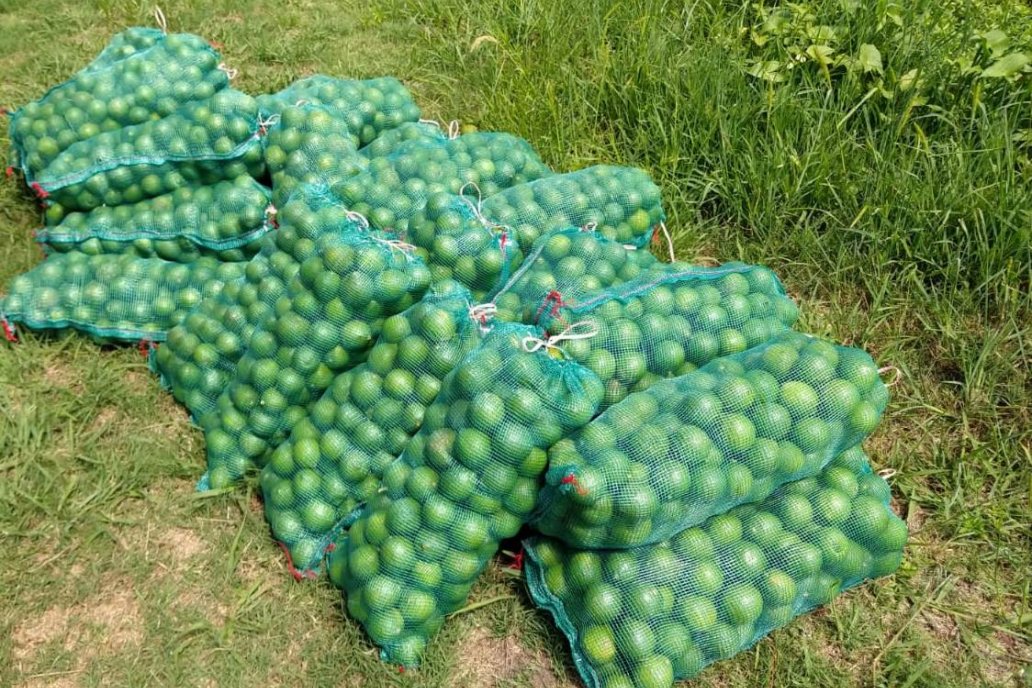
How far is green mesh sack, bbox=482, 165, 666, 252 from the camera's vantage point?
3527 mm

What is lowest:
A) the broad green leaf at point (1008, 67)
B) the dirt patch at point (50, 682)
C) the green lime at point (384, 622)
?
the dirt patch at point (50, 682)

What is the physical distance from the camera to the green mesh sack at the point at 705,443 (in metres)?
2.52

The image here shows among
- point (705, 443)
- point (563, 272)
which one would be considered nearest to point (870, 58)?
point (563, 272)

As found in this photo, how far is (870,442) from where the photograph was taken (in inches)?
136

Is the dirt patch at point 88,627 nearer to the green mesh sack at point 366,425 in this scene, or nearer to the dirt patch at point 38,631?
the dirt patch at point 38,631

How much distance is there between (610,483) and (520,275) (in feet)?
3.63

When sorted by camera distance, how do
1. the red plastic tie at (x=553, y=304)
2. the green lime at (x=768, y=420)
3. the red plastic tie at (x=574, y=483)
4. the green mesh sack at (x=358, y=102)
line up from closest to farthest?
the red plastic tie at (x=574, y=483) < the green lime at (x=768, y=420) < the red plastic tie at (x=553, y=304) < the green mesh sack at (x=358, y=102)

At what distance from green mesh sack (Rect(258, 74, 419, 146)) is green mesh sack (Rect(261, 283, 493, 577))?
5.08ft

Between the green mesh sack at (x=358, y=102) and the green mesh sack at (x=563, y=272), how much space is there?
1218 mm

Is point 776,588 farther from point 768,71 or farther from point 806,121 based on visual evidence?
point 768,71

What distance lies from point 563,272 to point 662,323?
1.62 ft

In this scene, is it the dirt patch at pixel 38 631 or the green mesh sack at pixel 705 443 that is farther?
the dirt patch at pixel 38 631

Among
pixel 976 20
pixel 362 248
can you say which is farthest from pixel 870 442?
Result: pixel 976 20

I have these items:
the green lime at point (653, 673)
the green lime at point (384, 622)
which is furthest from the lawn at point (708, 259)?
the green lime at point (653, 673)
